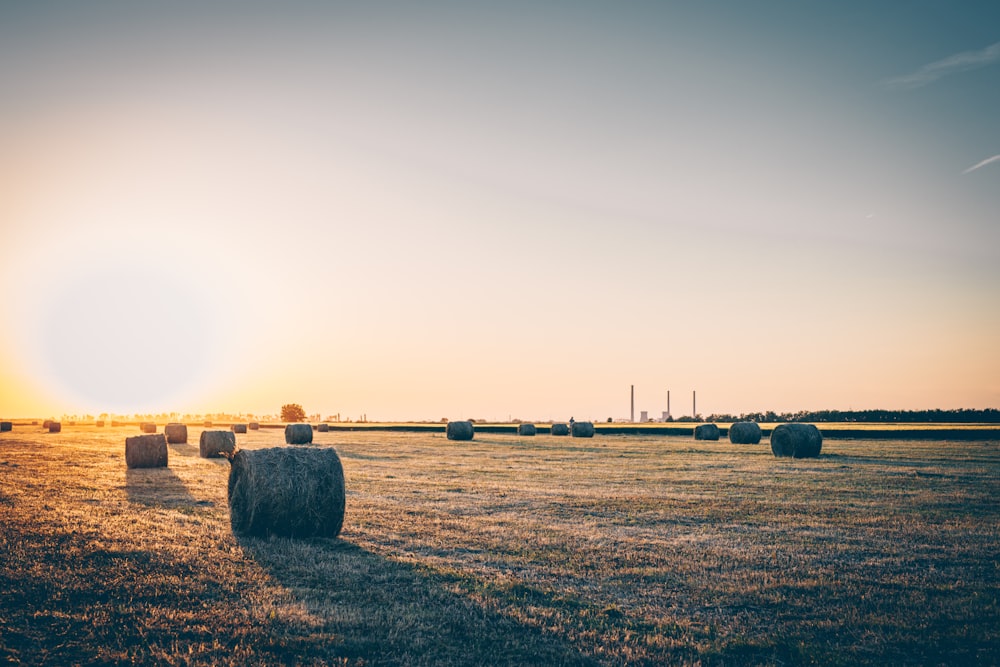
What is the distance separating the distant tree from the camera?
13612cm

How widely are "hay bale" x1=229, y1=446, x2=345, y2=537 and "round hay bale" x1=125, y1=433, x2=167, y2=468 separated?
50.9 ft

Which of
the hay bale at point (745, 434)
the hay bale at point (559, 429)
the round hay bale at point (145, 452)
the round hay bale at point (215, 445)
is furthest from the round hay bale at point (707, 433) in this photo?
the round hay bale at point (145, 452)

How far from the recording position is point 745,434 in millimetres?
45594

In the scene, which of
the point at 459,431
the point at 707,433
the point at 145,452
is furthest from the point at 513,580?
the point at 707,433

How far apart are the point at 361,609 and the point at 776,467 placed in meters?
22.8

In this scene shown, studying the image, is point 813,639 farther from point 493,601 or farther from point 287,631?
point 287,631

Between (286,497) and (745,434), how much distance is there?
39852 mm

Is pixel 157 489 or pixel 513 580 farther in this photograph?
pixel 157 489

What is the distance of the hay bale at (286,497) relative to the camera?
38.8 ft

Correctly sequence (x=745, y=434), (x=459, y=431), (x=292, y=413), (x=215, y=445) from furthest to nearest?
(x=292, y=413)
(x=459, y=431)
(x=745, y=434)
(x=215, y=445)

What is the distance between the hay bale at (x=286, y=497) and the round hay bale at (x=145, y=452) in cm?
1552

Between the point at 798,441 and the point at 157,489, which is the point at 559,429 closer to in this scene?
the point at 798,441

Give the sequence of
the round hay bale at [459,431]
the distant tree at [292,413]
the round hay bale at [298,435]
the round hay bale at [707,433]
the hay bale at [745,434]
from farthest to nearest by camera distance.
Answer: the distant tree at [292,413], the round hay bale at [459,431], the round hay bale at [707,433], the hay bale at [745,434], the round hay bale at [298,435]

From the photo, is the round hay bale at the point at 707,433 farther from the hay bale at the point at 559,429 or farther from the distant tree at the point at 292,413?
the distant tree at the point at 292,413
